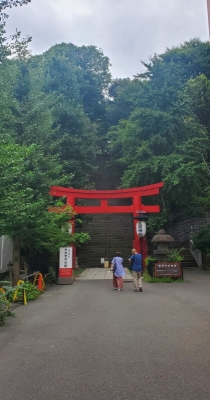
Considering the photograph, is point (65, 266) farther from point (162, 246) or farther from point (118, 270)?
point (162, 246)

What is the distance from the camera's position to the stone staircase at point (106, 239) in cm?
2547

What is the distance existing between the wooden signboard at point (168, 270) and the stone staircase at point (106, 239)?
9.03 m

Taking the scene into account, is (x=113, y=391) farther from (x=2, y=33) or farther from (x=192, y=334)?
(x=2, y=33)

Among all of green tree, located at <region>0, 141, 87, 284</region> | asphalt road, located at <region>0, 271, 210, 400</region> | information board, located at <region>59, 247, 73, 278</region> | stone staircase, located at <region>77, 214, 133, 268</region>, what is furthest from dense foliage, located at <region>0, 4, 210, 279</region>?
stone staircase, located at <region>77, 214, 133, 268</region>

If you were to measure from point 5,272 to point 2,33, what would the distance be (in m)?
10.2

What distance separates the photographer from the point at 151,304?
9281 mm

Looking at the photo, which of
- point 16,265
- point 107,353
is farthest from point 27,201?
point 107,353

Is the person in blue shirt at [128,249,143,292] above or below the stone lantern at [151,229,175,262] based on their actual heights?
below

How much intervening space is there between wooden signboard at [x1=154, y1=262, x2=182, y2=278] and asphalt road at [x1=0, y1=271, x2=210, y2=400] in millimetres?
6447

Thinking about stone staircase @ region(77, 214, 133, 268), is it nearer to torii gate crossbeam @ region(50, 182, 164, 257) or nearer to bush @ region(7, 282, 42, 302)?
torii gate crossbeam @ region(50, 182, 164, 257)

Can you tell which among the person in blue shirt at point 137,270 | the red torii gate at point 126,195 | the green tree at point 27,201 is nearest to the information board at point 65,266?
the green tree at point 27,201

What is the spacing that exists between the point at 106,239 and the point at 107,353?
2238 centimetres

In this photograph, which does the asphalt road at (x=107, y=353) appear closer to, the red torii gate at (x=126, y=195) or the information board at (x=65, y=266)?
the information board at (x=65, y=266)

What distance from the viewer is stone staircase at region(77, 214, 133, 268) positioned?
2547 centimetres
